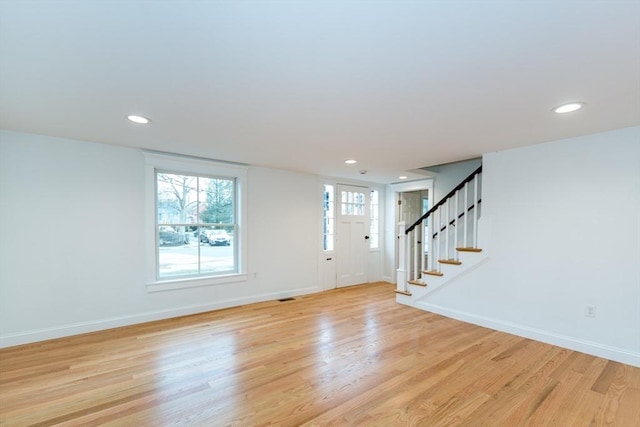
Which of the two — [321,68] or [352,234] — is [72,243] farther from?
[352,234]

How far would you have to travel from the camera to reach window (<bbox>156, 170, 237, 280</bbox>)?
13.1ft

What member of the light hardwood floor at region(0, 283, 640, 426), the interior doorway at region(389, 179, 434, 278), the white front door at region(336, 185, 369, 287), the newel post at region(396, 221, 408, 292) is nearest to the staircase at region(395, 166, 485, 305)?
the newel post at region(396, 221, 408, 292)

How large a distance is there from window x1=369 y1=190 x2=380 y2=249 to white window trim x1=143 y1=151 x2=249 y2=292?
9.96 feet

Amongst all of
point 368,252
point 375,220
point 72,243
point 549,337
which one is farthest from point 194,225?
point 549,337

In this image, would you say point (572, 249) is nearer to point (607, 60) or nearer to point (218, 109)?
point (607, 60)

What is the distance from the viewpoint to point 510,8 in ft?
4.02

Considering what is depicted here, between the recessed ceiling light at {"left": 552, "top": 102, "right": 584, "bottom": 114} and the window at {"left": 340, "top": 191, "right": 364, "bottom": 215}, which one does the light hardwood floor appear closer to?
the recessed ceiling light at {"left": 552, "top": 102, "right": 584, "bottom": 114}

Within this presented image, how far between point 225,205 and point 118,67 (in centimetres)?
292

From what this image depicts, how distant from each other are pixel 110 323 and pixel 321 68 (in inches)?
151

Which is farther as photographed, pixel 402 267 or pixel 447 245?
pixel 402 267

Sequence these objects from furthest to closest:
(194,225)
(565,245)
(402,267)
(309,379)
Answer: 1. (402,267)
2. (194,225)
3. (565,245)
4. (309,379)

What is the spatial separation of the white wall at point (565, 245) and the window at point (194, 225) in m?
3.63

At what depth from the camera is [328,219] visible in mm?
5781

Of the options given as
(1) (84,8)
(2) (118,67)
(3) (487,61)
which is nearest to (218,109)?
(2) (118,67)
